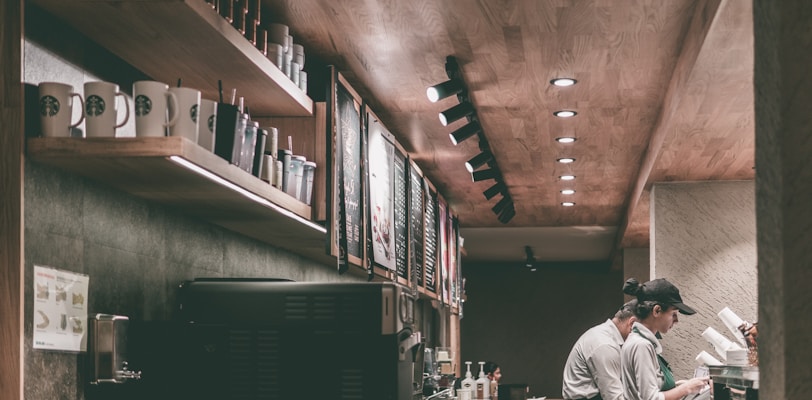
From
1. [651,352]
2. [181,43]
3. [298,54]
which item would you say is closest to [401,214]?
[651,352]

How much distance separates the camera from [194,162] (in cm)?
248

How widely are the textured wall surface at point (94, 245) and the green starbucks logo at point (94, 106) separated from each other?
0.47ft

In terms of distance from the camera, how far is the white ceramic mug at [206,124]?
8.67 feet

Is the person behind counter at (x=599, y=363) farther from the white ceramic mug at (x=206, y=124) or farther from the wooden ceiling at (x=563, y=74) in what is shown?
the white ceramic mug at (x=206, y=124)

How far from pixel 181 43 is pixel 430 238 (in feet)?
15.7

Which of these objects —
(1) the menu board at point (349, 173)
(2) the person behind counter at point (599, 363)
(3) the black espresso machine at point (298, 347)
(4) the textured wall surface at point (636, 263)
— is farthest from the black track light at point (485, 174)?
(4) the textured wall surface at point (636, 263)

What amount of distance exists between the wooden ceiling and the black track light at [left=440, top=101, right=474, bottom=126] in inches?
3.8

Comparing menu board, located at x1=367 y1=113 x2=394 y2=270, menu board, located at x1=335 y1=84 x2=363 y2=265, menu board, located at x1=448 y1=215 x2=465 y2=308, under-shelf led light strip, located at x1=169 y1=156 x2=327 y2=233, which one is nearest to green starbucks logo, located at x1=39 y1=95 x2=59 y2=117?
under-shelf led light strip, located at x1=169 y1=156 x2=327 y2=233

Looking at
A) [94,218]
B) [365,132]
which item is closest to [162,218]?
[94,218]

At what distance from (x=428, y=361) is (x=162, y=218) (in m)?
4.66

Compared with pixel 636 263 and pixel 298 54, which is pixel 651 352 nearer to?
pixel 298 54

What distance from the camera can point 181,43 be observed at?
2883 mm

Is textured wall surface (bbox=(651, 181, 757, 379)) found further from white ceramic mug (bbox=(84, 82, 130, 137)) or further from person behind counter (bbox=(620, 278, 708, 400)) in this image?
white ceramic mug (bbox=(84, 82, 130, 137))

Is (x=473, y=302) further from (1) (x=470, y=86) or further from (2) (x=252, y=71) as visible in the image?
(2) (x=252, y=71)
